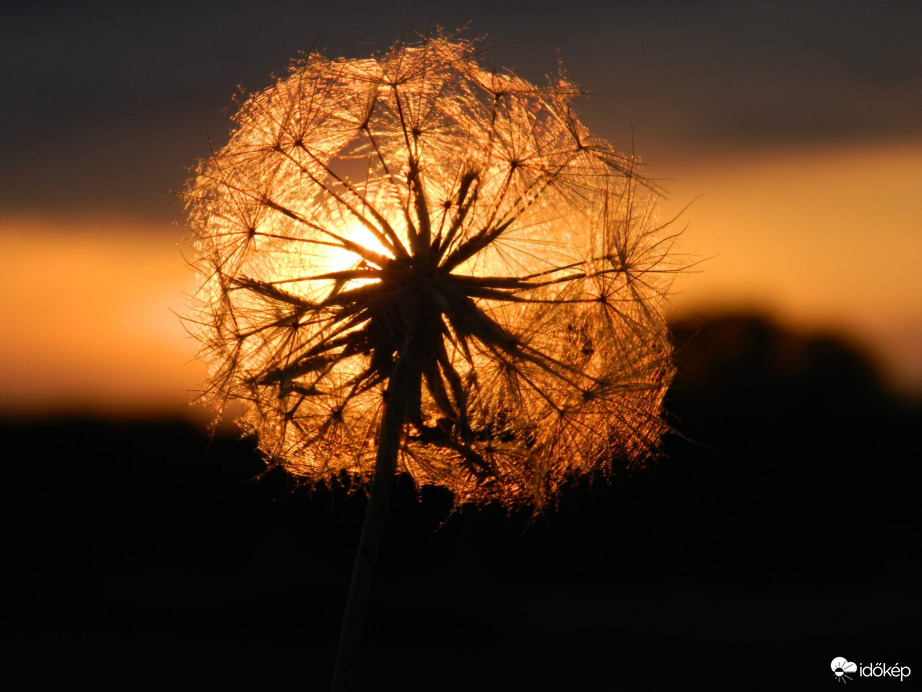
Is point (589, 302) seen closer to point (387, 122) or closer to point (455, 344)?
point (455, 344)

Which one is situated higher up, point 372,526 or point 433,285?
point 433,285

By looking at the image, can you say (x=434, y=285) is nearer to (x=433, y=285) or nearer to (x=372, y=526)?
(x=433, y=285)

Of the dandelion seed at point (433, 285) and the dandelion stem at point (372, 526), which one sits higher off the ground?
the dandelion seed at point (433, 285)

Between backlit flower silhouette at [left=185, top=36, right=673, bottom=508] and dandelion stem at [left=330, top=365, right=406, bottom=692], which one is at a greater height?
backlit flower silhouette at [left=185, top=36, right=673, bottom=508]

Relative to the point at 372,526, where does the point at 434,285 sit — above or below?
above

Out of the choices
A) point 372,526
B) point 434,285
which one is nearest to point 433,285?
point 434,285

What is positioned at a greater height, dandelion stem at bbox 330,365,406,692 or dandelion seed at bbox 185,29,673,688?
dandelion seed at bbox 185,29,673,688

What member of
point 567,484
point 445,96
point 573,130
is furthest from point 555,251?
point 567,484

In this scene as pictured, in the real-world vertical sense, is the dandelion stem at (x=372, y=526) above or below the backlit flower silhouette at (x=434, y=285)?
below
